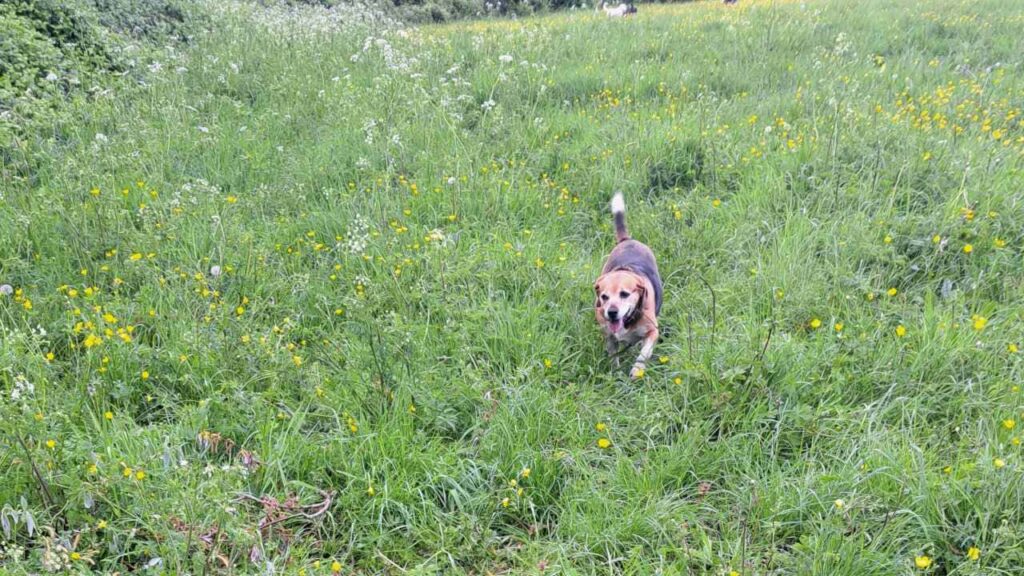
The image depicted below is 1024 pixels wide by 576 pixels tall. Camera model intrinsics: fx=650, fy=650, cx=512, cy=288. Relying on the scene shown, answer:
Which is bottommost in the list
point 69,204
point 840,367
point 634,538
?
point 634,538

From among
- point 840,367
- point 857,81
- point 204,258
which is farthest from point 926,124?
point 204,258

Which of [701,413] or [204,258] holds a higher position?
[204,258]

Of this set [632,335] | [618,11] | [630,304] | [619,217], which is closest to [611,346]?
[632,335]

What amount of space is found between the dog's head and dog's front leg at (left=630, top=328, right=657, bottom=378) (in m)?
0.14

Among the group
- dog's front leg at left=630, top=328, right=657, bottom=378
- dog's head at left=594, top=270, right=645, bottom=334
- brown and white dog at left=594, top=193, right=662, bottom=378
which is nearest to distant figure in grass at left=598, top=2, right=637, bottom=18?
brown and white dog at left=594, top=193, right=662, bottom=378

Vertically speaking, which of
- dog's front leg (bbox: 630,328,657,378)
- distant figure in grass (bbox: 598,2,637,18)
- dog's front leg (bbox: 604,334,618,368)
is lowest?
dog's front leg (bbox: 604,334,618,368)

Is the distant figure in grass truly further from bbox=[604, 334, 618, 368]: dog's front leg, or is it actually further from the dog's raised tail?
bbox=[604, 334, 618, 368]: dog's front leg

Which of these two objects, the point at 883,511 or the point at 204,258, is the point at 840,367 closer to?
the point at 883,511

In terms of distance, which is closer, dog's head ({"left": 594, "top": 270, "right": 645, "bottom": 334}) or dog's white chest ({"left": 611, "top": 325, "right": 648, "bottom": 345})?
dog's head ({"left": 594, "top": 270, "right": 645, "bottom": 334})

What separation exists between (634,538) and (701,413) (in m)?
0.70

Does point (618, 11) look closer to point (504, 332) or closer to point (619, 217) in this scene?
point (619, 217)

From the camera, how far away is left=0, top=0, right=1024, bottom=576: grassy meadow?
7.72 ft

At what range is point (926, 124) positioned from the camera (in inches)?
197

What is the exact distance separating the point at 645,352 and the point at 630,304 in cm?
26
